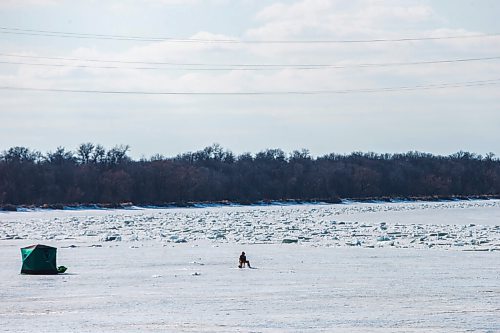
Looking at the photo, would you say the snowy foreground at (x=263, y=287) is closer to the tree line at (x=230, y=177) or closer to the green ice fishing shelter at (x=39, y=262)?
the green ice fishing shelter at (x=39, y=262)

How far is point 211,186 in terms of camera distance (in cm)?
9344

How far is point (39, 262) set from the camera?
19922 millimetres

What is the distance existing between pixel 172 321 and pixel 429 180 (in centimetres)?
10096

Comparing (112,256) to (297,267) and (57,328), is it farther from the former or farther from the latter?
(57,328)

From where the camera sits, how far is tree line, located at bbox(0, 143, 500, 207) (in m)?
83.3

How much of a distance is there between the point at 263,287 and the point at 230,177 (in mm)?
84252

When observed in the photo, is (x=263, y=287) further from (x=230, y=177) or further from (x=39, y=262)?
(x=230, y=177)

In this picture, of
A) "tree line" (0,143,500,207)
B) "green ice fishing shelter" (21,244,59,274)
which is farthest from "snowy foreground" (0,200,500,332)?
"tree line" (0,143,500,207)

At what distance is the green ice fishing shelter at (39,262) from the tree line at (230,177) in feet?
184

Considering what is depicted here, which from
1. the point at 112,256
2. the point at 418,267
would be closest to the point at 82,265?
the point at 112,256

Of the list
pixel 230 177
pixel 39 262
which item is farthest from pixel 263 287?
pixel 230 177

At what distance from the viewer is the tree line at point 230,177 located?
83312mm

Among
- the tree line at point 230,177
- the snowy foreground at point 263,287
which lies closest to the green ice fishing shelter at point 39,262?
the snowy foreground at point 263,287

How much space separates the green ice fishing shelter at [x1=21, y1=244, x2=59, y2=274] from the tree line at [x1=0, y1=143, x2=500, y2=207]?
56103 mm
